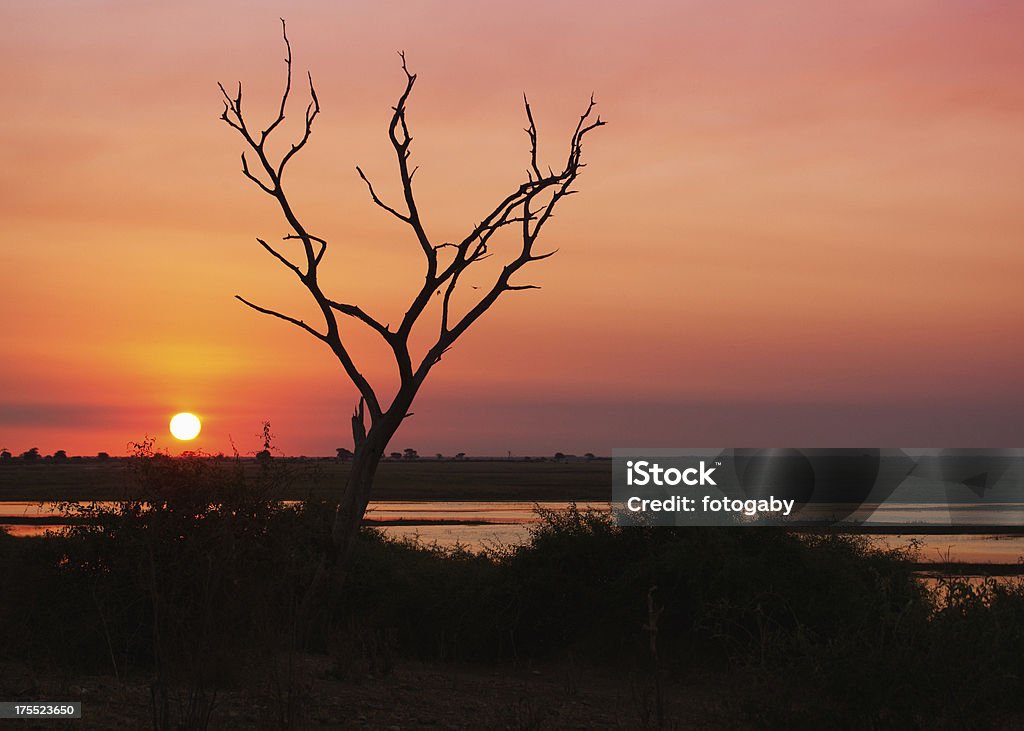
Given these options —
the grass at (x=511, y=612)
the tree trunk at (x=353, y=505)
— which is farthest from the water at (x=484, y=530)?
the tree trunk at (x=353, y=505)

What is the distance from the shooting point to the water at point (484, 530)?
36.0 meters

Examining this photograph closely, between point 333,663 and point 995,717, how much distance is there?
877cm

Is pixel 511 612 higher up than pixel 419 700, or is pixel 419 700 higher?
pixel 511 612

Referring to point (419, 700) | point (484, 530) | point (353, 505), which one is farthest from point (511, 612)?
point (484, 530)

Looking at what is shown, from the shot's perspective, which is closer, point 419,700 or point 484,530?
point 419,700

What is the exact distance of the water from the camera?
36000mm

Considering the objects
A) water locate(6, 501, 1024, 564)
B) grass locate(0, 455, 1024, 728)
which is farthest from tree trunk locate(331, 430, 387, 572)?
water locate(6, 501, 1024, 564)

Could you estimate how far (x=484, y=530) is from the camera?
43188 millimetres

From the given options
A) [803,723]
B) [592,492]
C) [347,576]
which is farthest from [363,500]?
[592,492]

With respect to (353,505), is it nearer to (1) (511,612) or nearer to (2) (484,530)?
(1) (511,612)

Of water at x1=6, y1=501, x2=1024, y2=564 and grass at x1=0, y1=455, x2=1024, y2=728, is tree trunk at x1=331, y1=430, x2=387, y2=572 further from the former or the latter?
water at x1=6, y1=501, x2=1024, y2=564

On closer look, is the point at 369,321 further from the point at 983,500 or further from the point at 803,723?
the point at 983,500

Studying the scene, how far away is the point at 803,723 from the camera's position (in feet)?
29.6

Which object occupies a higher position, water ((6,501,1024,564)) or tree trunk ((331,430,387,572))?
tree trunk ((331,430,387,572))
